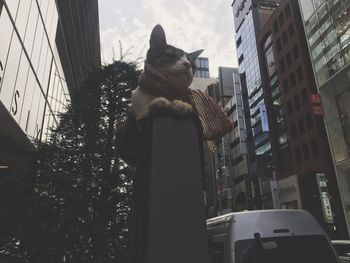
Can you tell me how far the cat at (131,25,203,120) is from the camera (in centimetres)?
434

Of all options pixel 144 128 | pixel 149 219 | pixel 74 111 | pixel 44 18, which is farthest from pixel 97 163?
pixel 44 18

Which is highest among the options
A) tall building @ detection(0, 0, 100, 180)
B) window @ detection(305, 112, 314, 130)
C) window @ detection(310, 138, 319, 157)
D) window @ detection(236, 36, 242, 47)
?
window @ detection(236, 36, 242, 47)

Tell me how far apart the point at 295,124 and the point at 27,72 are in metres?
34.3

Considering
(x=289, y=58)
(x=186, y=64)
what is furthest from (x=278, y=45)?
(x=186, y=64)

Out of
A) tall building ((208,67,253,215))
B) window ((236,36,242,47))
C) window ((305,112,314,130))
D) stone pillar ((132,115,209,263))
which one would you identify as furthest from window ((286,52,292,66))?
stone pillar ((132,115,209,263))

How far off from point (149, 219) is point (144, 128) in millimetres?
1044

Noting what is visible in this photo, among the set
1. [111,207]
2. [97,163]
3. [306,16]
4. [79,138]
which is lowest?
[111,207]

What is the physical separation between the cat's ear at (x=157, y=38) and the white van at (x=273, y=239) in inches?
113

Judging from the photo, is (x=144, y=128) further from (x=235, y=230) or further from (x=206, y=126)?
(x=235, y=230)

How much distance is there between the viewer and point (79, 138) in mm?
Answer: 8664

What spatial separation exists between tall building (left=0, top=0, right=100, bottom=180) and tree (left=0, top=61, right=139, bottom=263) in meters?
1.07

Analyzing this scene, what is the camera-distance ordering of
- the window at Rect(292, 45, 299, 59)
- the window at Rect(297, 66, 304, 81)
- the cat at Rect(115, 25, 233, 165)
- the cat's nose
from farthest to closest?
the window at Rect(292, 45, 299, 59)
the window at Rect(297, 66, 304, 81)
the cat's nose
the cat at Rect(115, 25, 233, 165)

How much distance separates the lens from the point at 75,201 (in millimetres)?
7582

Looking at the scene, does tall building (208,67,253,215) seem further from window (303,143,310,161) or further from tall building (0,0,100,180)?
tall building (0,0,100,180)
